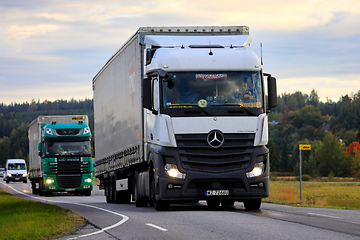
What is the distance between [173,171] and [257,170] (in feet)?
7.06

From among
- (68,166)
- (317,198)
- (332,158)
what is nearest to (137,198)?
(68,166)

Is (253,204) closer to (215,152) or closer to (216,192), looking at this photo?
(216,192)

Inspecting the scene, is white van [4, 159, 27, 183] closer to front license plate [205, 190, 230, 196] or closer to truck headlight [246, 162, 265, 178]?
front license plate [205, 190, 230, 196]

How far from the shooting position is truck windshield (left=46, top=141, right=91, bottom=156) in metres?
31.1

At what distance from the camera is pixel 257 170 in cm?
1445

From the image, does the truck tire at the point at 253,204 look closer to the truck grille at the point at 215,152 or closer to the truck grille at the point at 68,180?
the truck grille at the point at 215,152

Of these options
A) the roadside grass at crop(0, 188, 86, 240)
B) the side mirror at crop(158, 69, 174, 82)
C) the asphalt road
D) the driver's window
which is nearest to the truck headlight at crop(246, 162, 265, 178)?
the asphalt road

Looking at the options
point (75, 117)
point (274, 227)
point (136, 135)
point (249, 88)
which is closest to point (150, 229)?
point (274, 227)

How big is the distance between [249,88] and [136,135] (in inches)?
172

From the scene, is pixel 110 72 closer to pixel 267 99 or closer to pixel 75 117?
pixel 267 99

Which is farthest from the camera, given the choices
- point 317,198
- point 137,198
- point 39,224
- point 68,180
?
point 317,198

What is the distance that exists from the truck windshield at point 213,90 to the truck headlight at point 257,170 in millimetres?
1506

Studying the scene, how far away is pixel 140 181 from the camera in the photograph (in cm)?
1714

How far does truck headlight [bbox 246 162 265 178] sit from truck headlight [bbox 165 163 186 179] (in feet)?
5.53
